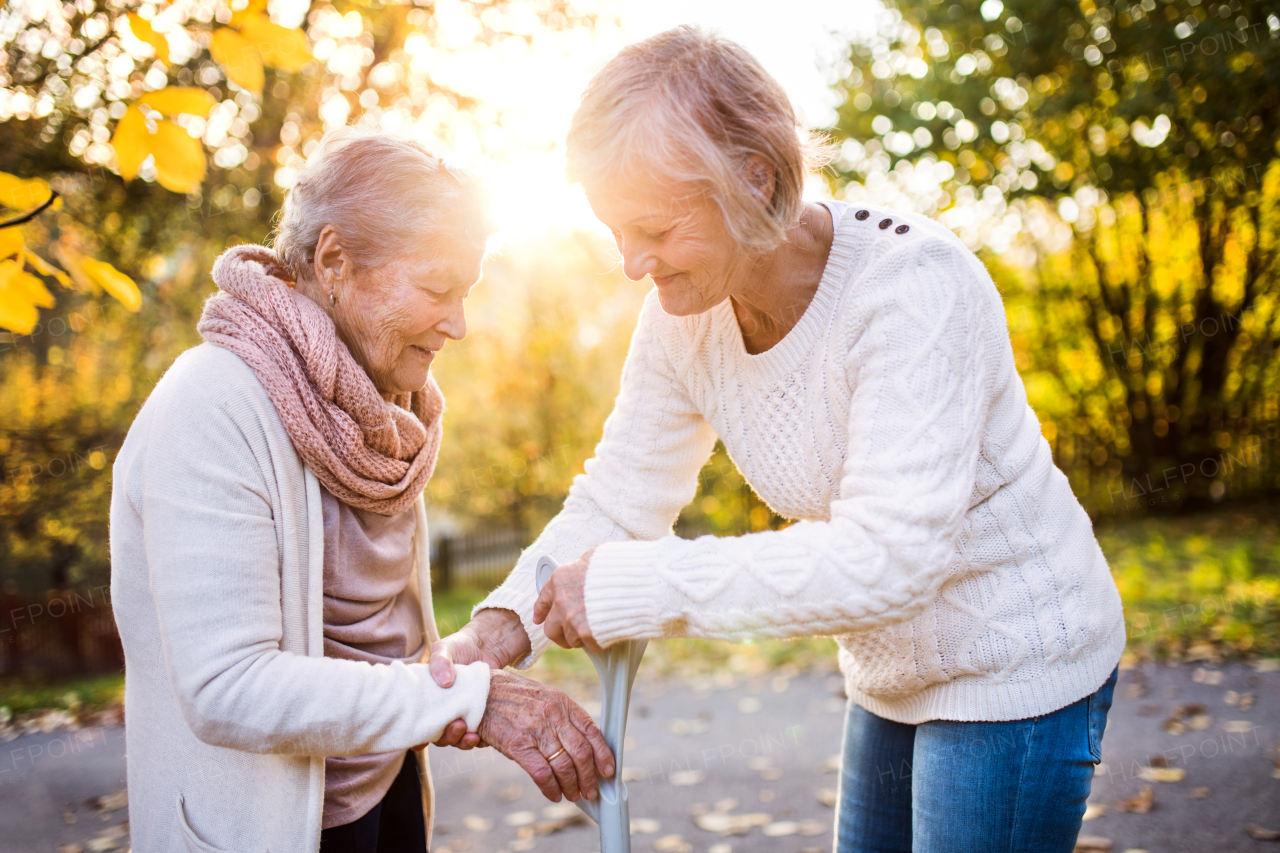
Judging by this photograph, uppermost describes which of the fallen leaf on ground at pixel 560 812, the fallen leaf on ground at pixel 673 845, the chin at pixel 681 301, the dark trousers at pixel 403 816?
the chin at pixel 681 301

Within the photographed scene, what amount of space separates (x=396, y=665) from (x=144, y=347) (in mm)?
8173

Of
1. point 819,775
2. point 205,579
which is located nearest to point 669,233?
point 205,579

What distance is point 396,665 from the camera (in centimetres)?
164

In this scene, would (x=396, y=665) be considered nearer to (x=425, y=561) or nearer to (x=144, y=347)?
(x=425, y=561)

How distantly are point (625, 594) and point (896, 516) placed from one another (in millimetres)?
475

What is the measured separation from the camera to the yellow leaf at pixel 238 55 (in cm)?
175

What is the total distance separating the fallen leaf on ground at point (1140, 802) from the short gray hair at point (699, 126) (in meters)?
3.35

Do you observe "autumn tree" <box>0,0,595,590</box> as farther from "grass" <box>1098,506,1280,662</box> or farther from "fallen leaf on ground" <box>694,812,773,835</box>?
"grass" <box>1098,506,1280,662</box>

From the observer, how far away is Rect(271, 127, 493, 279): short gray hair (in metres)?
A: 1.78

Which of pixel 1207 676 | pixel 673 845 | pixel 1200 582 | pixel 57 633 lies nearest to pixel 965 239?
pixel 1200 582

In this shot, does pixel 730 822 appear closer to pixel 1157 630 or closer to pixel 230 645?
pixel 230 645

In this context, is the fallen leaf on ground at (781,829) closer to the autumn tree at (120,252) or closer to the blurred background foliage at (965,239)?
the blurred background foliage at (965,239)

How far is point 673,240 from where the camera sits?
1.60 metres

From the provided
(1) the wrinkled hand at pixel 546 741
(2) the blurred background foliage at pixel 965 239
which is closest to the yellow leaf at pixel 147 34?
(1) the wrinkled hand at pixel 546 741
